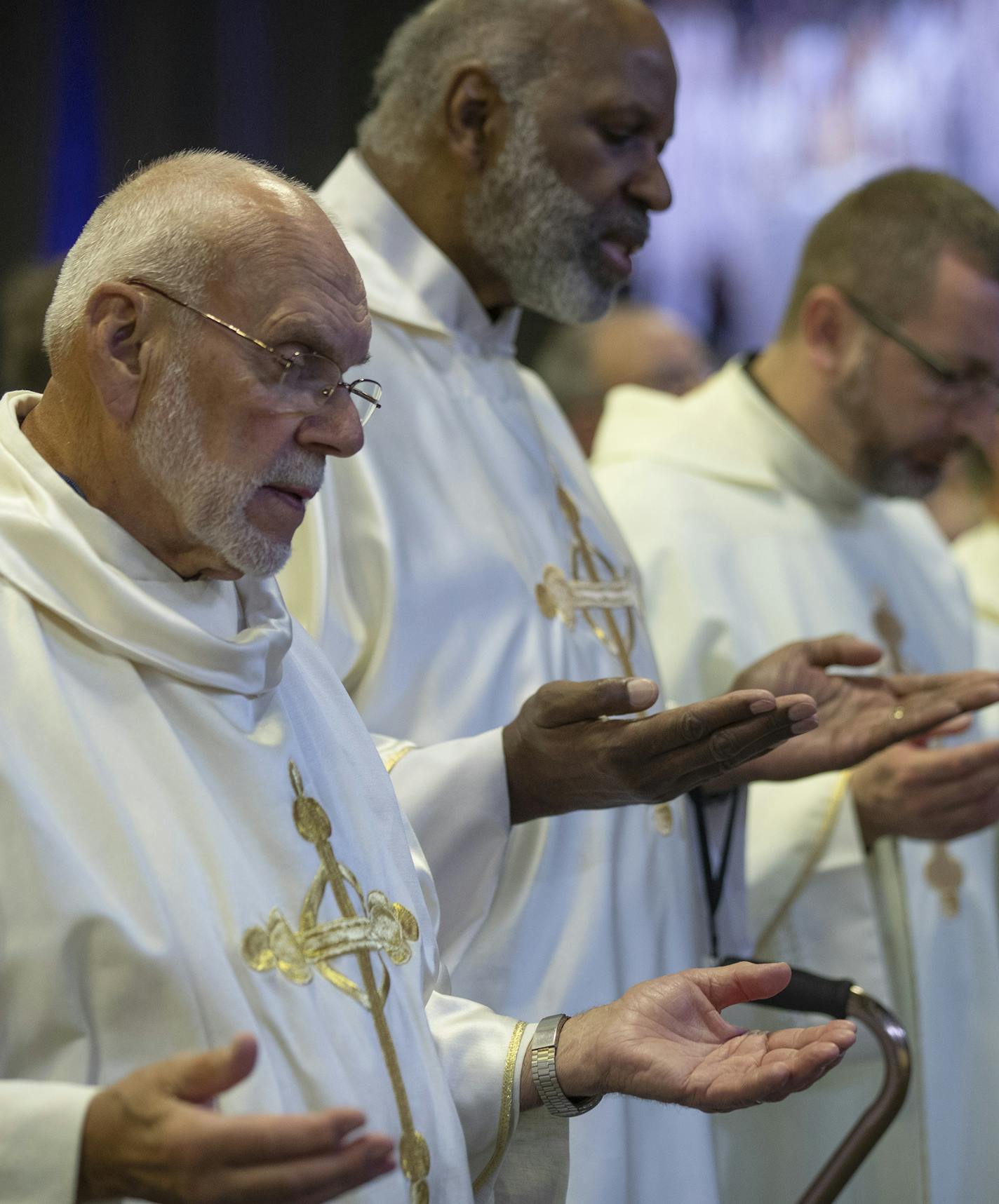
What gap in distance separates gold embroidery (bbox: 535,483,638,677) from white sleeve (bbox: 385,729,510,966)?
53 cm

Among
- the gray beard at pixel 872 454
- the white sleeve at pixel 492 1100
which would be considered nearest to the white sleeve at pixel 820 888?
the gray beard at pixel 872 454

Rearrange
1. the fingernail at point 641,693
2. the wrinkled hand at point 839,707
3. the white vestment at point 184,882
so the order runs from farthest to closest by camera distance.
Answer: the wrinkled hand at point 839,707
the fingernail at point 641,693
the white vestment at point 184,882

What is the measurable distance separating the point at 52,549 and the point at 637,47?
6.69ft

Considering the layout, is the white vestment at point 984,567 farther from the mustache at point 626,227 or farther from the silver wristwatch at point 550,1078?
the silver wristwatch at point 550,1078

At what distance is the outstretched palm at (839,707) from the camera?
338 centimetres

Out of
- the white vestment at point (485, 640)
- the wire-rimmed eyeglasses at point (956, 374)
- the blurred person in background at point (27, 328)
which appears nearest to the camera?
the white vestment at point (485, 640)

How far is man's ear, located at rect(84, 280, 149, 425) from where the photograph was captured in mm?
2303

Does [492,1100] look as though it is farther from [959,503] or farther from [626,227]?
[959,503]

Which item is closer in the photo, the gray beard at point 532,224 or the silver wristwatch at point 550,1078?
the silver wristwatch at point 550,1078

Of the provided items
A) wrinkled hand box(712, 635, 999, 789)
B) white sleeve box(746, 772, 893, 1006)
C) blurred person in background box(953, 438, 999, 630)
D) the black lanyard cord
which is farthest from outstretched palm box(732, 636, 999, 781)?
blurred person in background box(953, 438, 999, 630)

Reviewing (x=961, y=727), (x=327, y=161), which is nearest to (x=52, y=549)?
(x=961, y=727)

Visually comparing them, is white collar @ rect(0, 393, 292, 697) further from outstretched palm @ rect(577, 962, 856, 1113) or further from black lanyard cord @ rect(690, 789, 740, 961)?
black lanyard cord @ rect(690, 789, 740, 961)

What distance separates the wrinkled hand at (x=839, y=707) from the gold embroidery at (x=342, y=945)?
1154 mm

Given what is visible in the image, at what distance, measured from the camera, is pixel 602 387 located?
6.51 meters
